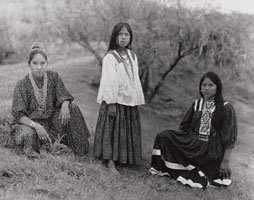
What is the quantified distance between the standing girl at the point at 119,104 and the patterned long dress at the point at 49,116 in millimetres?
262

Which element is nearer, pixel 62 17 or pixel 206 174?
pixel 206 174

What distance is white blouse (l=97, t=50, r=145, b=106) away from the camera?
16.1ft

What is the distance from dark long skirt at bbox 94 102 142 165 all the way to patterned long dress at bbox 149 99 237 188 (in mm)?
340

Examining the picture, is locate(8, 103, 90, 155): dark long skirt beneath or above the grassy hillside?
above

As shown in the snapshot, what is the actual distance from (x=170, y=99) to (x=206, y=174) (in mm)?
6526

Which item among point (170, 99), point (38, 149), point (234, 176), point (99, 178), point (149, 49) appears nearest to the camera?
point (99, 178)

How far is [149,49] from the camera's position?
958cm

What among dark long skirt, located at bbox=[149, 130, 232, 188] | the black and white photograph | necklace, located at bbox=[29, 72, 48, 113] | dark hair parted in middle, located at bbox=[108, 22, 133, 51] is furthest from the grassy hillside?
dark hair parted in middle, located at bbox=[108, 22, 133, 51]

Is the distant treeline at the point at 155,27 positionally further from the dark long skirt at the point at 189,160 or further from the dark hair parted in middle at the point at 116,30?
the dark long skirt at the point at 189,160

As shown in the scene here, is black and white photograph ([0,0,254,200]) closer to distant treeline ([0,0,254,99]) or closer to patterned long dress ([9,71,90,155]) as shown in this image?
patterned long dress ([9,71,90,155])

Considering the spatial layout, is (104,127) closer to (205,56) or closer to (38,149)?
(38,149)

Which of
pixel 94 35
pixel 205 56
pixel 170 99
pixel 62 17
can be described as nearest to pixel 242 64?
pixel 205 56

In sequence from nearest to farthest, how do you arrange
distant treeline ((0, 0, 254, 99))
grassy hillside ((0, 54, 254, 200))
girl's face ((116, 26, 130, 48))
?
grassy hillside ((0, 54, 254, 200)), girl's face ((116, 26, 130, 48)), distant treeline ((0, 0, 254, 99))

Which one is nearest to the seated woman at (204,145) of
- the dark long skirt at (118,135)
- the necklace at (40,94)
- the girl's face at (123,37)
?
the dark long skirt at (118,135)
